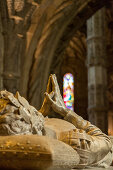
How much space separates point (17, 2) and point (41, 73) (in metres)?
1.50

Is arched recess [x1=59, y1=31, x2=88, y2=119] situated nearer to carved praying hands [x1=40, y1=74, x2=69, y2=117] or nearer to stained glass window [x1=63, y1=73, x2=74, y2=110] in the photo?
stained glass window [x1=63, y1=73, x2=74, y2=110]

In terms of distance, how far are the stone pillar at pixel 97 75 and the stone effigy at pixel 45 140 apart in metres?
9.26

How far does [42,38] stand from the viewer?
653 cm

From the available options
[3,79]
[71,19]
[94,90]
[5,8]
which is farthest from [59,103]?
[94,90]

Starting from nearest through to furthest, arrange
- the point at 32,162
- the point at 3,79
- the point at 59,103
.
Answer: the point at 32,162 < the point at 59,103 < the point at 3,79

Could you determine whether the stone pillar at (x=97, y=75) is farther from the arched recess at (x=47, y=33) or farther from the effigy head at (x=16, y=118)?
the effigy head at (x=16, y=118)

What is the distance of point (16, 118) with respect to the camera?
6.66ft

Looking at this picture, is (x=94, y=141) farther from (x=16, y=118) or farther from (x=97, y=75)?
(x=97, y=75)

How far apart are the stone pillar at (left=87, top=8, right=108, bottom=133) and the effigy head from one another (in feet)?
32.5

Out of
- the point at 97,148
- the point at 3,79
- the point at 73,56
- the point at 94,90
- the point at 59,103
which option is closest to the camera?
the point at 97,148

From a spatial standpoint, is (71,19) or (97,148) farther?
(71,19)

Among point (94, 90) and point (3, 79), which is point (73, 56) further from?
point (3, 79)

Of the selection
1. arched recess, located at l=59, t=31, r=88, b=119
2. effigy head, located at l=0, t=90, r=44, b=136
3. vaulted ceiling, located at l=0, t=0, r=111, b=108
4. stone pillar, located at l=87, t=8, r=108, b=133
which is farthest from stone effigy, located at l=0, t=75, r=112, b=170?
arched recess, located at l=59, t=31, r=88, b=119

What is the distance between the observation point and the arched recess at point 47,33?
20.9ft
